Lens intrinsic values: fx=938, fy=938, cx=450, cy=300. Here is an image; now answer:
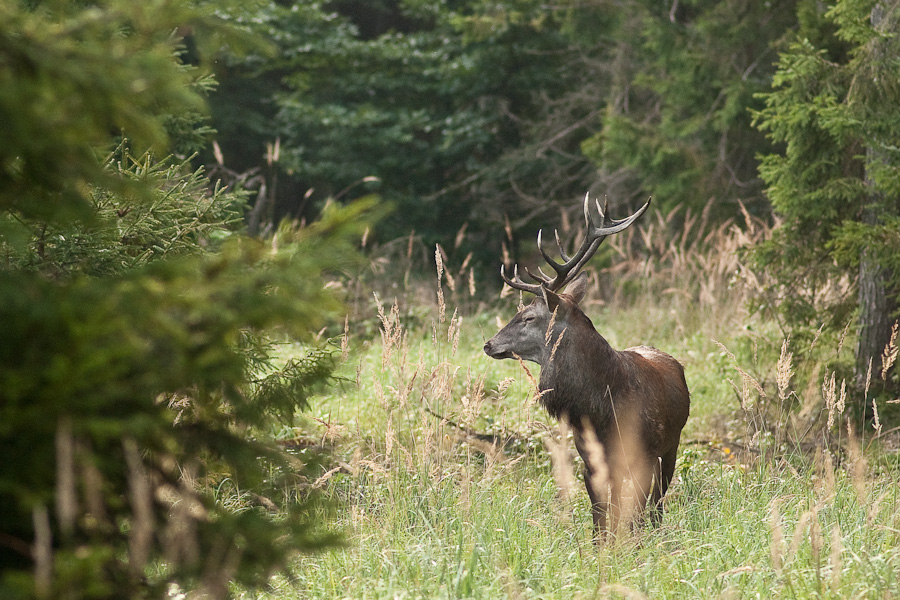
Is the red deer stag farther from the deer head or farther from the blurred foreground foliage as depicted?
the blurred foreground foliage

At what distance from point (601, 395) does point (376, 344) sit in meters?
5.49

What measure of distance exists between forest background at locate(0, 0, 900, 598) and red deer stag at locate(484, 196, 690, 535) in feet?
0.99

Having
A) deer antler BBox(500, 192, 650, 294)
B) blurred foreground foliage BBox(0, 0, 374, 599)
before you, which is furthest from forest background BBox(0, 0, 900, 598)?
deer antler BBox(500, 192, 650, 294)

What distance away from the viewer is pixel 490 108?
51.4ft

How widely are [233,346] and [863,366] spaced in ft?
16.5

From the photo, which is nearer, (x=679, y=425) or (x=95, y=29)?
(x=95, y=29)

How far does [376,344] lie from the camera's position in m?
10.3

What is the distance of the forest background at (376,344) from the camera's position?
2059 millimetres

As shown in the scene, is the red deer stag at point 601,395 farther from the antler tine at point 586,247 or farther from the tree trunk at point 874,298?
the tree trunk at point 874,298

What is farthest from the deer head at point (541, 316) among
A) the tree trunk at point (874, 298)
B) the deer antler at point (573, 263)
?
the tree trunk at point (874, 298)

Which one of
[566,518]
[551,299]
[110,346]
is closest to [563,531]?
[566,518]

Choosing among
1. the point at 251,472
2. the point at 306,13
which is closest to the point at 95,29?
the point at 251,472

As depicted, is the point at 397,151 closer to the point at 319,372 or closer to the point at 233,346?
the point at 233,346

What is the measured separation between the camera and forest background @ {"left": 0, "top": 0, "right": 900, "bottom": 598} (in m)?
2.06
